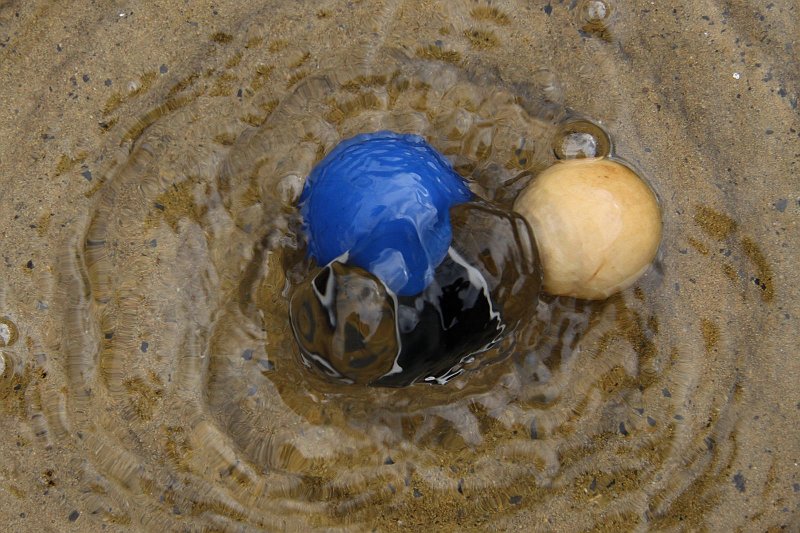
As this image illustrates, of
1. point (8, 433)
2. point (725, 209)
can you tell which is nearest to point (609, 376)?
point (725, 209)

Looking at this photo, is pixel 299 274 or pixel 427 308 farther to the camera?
pixel 299 274

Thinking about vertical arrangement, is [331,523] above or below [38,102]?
below

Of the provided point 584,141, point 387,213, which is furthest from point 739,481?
point 387,213

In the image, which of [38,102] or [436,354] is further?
[38,102]

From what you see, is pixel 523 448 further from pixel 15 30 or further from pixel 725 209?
pixel 15 30

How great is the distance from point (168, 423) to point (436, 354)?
3.26 ft

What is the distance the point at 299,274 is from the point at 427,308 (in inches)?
23.2

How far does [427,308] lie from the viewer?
172 centimetres

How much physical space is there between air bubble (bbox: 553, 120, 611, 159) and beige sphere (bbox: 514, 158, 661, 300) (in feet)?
0.92

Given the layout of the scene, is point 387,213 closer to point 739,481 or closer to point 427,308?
point 427,308

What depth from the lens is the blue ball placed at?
1.70 metres

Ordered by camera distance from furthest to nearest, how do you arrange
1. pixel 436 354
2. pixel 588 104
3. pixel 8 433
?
pixel 588 104, pixel 8 433, pixel 436 354

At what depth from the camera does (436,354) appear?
1.80 metres

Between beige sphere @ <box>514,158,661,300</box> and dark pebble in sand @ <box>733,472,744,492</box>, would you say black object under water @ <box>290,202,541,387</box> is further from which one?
dark pebble in sand @ <box>733,472,744,492</box>
